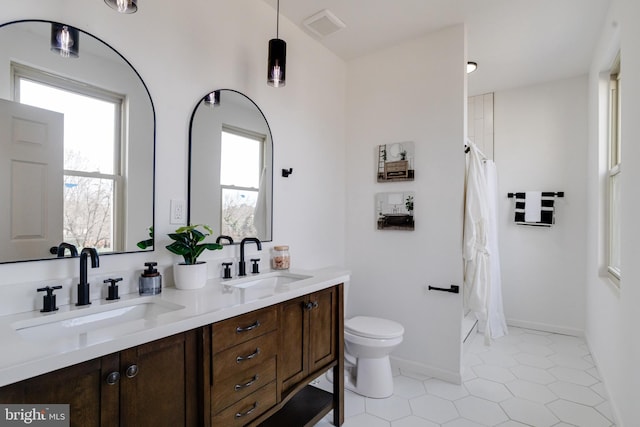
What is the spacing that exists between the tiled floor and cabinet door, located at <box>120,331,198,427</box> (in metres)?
1.12

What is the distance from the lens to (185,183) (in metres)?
1.71

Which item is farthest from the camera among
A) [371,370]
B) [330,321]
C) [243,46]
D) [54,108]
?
[371,370]

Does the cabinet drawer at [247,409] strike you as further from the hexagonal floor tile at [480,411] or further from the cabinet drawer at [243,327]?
the hexagonal floor tile at [480,411]

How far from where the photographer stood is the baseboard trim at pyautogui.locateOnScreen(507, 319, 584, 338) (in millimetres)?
3305

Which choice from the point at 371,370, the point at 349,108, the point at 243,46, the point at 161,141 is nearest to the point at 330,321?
the point at 371,370

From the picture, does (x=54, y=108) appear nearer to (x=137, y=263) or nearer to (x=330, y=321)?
(x=137, y=263)

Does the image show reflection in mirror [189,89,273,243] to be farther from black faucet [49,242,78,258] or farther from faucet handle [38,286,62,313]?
faucet handle [38,286,62,313]

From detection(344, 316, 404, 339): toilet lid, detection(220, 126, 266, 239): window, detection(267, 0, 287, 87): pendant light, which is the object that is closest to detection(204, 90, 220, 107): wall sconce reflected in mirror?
detection(220, 126, 266, 239): window

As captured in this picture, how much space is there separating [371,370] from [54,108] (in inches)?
87.9

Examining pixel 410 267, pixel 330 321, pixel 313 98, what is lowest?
pixel 330 321

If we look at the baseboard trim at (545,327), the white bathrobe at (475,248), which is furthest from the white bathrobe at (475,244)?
the baseboard trim at (545,327)

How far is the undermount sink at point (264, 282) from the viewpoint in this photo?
61.2 inches

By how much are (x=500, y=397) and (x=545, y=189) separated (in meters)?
2.31

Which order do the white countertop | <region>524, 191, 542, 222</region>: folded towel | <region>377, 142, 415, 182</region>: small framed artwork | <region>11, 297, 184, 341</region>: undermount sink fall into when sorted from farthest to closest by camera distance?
<region>524, 191, 542, 222</region>: folded towel < <region>377, 142, 415, 182</region>: small framed artwork < <region>11, 297, 184, 341</region>: undermount sink < the white countertop
